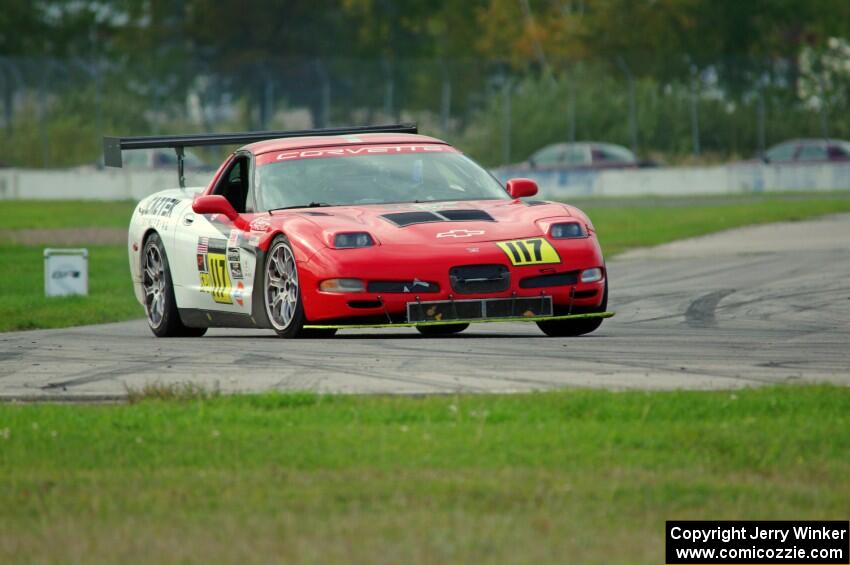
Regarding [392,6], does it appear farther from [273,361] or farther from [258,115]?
[273,361]

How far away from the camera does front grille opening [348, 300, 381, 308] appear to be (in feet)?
35.8

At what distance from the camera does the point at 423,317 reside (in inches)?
427

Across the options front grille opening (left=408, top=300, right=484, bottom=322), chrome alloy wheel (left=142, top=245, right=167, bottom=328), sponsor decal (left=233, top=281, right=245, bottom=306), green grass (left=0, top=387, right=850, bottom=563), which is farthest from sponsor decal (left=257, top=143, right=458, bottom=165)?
green grass (left=0, top=387, right=850, bottom=563)

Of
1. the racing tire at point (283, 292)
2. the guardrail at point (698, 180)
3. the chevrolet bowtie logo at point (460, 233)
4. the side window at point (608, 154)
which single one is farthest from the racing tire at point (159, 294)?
the side window at point (608, 154)

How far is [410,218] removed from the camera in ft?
37.3

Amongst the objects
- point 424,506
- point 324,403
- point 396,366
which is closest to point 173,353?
point 396,366

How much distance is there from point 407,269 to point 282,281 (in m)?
0.99

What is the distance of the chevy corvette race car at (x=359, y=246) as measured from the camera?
10.9 meters

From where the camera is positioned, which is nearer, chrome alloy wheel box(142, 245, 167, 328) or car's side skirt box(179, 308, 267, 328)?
car's side skirt box(179, 308, 267, 328)

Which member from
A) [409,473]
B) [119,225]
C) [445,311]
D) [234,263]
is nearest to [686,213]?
[119,225]

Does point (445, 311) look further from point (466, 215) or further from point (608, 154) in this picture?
point (608, 154)

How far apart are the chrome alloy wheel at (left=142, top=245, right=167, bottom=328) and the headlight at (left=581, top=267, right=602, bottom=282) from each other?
345 centimetres

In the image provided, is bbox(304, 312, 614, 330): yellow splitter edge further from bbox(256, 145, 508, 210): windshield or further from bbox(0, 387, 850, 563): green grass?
bbox(0, 387, 850, 563): green grass

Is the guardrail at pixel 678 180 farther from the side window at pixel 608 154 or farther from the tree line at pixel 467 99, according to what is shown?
the tree line at pixel 467 99
